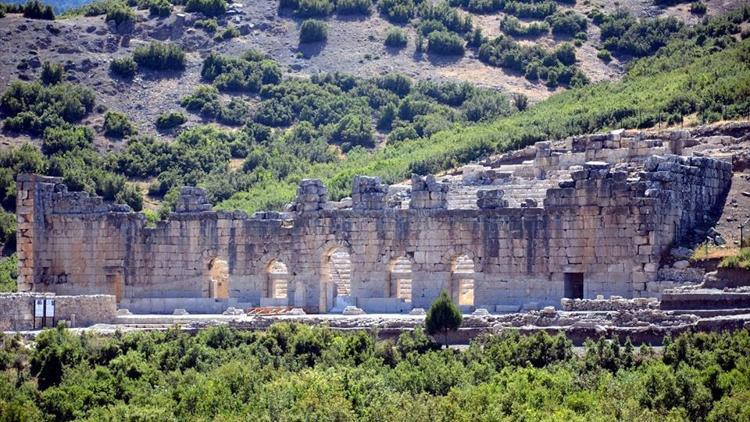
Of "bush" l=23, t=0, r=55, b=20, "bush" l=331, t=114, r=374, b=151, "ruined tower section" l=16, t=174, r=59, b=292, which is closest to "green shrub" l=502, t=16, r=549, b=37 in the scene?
"bush" l=331, t=114, r=374, b=151

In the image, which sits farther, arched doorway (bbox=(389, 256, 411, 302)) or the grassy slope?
the grassy slope

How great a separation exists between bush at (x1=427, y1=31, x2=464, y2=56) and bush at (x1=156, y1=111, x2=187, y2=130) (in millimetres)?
14666

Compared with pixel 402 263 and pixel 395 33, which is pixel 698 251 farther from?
pixel 395 33

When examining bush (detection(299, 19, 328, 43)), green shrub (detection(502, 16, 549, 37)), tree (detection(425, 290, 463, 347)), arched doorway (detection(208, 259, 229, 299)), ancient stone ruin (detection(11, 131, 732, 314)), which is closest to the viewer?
A: tree (detection(425, 290, 463, 347))

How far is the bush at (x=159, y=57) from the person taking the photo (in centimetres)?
10031

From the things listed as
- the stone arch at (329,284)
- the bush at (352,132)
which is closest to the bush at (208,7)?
the bush at (352,132)

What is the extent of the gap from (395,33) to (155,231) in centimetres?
4072

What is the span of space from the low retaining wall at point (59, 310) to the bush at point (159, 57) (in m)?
39.1

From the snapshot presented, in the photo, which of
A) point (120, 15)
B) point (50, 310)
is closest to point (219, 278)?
point (50, 310)

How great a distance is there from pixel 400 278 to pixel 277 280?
435cm

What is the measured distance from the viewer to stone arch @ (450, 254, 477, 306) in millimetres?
62812

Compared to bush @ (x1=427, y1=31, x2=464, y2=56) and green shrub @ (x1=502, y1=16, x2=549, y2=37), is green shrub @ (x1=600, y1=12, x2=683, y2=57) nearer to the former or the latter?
green shrub @ (x1=502, y1=16, x2=549, y2=37)

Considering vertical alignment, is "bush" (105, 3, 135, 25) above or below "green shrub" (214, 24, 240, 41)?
above

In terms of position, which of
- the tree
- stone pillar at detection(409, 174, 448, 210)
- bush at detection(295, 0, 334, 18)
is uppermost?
bush at detection(295, 0, 334, 18)
